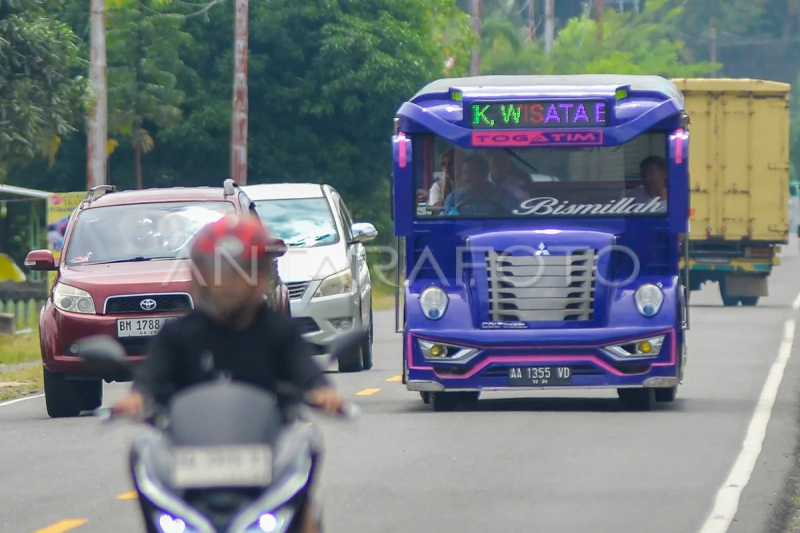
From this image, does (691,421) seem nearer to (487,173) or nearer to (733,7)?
(487,173)

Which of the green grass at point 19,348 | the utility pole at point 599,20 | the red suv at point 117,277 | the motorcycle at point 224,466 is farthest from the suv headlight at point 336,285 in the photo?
the utility pole at point 599,20

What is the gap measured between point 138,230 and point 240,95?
18375 mm

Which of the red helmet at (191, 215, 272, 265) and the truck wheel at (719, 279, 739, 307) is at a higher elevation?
the red helmet at (191, 215, 272, 265)

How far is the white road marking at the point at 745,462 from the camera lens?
9.32 meters

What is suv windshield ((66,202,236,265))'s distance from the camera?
15555mm

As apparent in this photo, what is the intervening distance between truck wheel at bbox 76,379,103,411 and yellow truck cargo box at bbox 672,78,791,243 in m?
16.9

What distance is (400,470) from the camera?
445 inches

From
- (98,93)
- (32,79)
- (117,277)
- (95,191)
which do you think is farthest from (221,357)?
(98,93)

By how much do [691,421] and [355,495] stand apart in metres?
4.15

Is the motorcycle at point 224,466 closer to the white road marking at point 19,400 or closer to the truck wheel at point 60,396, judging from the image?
the truck wheel at point 60,396

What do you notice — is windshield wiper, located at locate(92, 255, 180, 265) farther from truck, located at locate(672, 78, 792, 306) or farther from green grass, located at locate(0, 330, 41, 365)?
truck, located at locate(672, 78, 792, 306)

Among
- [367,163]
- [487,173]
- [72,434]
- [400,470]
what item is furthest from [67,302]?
[367,163]

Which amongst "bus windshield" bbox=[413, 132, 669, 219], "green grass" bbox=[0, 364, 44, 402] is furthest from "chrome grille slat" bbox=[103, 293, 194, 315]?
"green grass" bbox=[0, 364, 44, 402]

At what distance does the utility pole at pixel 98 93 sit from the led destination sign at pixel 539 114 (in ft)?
50.9
